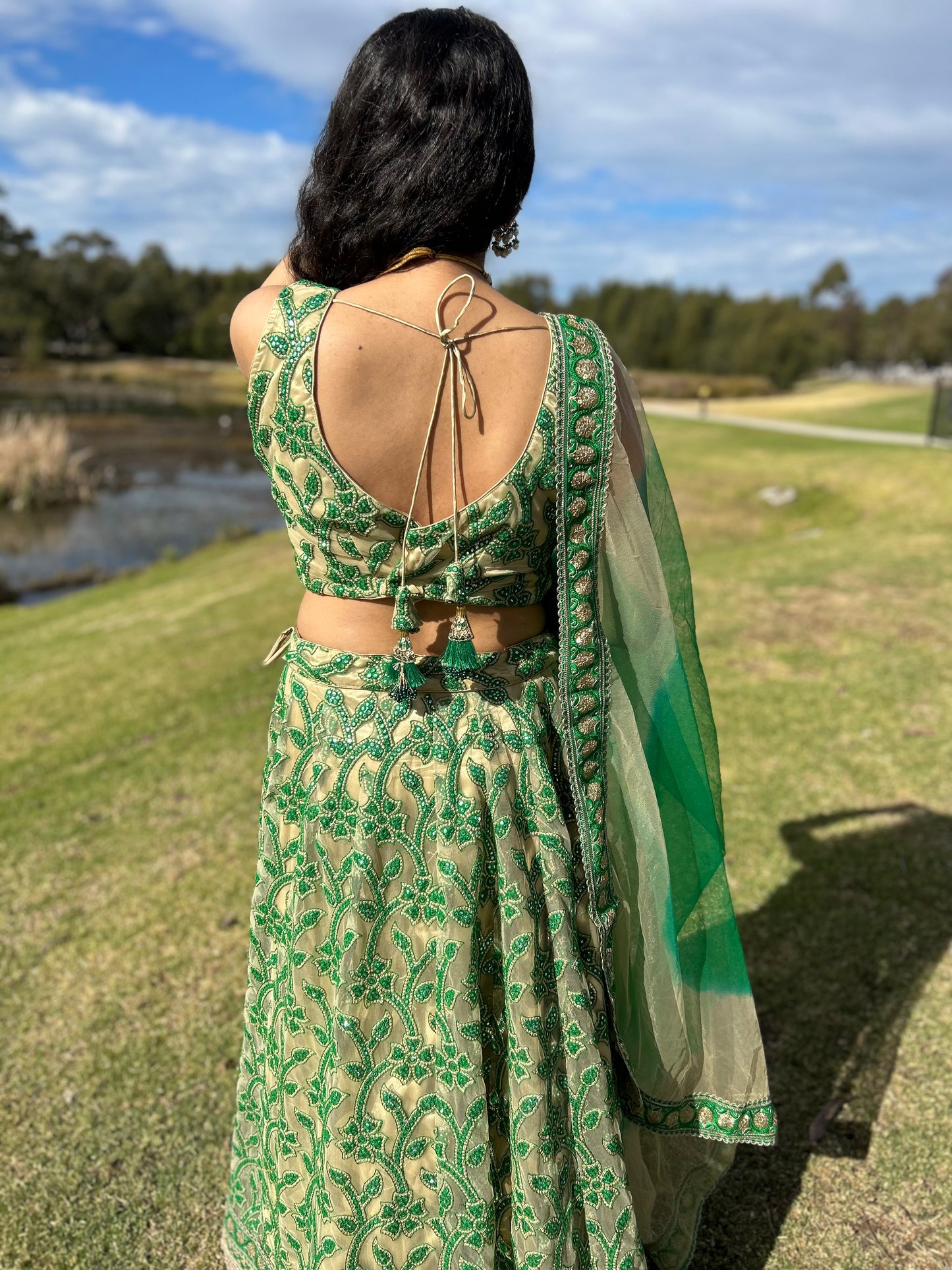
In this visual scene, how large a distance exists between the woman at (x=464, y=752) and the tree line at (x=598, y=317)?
42.8 metres

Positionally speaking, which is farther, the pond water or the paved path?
the paved path

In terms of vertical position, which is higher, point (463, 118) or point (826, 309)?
point (826, 309)

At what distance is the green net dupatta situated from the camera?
4.51ft

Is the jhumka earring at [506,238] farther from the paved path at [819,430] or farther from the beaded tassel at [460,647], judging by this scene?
the paved path at [819,430]

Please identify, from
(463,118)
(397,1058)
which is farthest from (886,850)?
(463,118)

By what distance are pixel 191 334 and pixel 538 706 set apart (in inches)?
2742

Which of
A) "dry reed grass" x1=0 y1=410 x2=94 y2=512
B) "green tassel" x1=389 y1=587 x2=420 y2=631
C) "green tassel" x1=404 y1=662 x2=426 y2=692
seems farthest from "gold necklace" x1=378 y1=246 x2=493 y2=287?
"dry reed grass" x1=0 y1=410 x2=94 y2=512

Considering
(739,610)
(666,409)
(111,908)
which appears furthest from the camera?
(666,409)

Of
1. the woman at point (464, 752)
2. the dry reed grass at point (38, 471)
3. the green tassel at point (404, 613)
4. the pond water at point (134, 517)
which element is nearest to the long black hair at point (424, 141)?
the woman at point (464, 752)

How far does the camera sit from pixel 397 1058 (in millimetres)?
1437

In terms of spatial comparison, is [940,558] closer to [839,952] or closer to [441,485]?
[839,952]

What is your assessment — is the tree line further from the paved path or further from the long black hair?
the long black hair

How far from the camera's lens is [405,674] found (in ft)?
4.40

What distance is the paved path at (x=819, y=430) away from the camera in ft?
50.2
